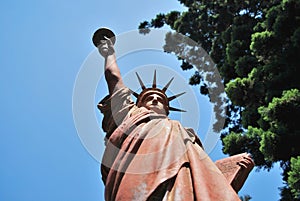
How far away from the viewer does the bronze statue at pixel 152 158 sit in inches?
133

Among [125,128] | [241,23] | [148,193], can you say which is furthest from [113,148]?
[241,23]

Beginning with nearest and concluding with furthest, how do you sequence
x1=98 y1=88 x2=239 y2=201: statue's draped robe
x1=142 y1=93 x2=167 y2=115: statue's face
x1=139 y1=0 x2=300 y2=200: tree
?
x1=98 y1=88 x2=239 y2=201: statue's draped robe, x1=142 y1=93 x2=167 y2=115: statue's face, x1=139 y1=0 x2=300 y2=200: tree

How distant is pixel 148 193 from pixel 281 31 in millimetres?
7854

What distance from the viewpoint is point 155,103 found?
4.93 meters

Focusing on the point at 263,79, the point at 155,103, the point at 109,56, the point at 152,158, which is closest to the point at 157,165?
the point at 152,158

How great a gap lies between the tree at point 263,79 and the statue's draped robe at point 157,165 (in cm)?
398

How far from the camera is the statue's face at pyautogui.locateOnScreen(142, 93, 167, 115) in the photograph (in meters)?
4.86

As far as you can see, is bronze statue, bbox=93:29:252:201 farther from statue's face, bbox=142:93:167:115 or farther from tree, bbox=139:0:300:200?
tree, bbox=139:0:300:200

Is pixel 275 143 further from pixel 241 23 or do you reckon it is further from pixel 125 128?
pixel 241 23

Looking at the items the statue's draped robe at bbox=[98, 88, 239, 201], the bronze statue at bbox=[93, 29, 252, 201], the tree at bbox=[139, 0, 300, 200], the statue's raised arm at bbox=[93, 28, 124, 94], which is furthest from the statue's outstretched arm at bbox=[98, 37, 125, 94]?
the tree at bbox=[139, 0, 300, 200]

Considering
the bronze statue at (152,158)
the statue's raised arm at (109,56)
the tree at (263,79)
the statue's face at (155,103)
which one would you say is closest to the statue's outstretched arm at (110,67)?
the statue's raised arm at (109,56)

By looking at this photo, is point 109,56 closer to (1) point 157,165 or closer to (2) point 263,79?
(1) point 157,165

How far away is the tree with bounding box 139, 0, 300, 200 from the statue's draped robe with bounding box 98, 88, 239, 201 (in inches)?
157

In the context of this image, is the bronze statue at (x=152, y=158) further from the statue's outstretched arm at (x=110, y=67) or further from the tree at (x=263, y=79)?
the tree at (x=263, y=79)
